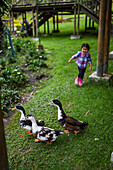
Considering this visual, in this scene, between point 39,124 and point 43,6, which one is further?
point 43,6

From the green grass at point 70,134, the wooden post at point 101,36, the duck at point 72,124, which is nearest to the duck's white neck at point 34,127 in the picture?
the green grass at point 70,134

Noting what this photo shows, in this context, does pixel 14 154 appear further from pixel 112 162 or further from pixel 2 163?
pixel 112 162

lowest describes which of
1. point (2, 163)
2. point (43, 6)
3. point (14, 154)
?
point (14, 154)

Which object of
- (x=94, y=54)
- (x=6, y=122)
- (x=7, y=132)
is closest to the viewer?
(x=7, y=132)

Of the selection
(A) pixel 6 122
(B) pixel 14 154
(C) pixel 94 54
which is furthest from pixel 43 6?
(B) pixel 14 154

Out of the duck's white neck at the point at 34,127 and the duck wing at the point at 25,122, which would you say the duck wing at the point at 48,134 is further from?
the duck wing at the point at 25,122

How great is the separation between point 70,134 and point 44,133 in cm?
61

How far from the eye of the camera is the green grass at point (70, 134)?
3.22 metres

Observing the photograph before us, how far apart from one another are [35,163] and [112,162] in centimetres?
128

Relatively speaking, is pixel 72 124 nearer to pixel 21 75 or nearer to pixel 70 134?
pixel 70 134

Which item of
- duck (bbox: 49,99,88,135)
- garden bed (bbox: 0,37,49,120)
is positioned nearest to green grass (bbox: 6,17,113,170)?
duck (bbox: 49,99,88,135)

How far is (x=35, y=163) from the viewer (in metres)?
3.25

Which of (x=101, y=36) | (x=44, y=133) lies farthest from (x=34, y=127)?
(x=101, y=36)

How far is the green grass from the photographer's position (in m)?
3.22
